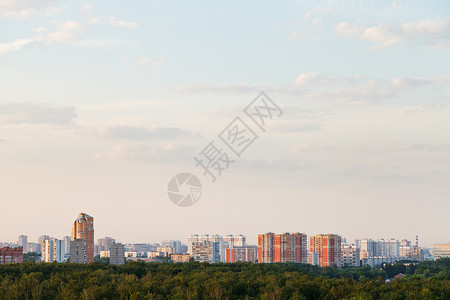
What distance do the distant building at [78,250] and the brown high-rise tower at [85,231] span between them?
Answer: 2.11 ft

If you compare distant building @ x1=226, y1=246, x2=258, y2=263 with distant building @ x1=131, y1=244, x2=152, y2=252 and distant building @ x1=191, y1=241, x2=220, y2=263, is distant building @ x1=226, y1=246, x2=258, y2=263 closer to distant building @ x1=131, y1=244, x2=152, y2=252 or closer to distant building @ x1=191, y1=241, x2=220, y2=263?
distant building @ x1=191, y1=241, x2=220, y2=263

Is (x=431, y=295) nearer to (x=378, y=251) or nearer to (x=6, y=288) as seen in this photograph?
(x=6, y=288)

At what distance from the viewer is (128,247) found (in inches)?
6358

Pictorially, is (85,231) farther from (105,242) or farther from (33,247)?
(105,242)

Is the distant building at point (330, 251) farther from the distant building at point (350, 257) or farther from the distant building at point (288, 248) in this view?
the distant building at point (350, 257)

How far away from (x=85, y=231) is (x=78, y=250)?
7.42 ft

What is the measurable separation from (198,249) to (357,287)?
208 ft

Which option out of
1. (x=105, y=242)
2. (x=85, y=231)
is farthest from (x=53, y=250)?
(x=105, y=242)

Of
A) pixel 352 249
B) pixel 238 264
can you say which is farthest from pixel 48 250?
pixel 352 249

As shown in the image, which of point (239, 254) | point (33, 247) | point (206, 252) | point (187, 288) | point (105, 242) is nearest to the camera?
point (187, 288)

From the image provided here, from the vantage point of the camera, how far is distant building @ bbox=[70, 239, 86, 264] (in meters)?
58.0

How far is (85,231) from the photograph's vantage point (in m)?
60.0

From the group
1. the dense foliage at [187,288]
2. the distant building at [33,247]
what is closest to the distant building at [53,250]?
the dense foliage at [187,288]

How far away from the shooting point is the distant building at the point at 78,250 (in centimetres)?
5795
